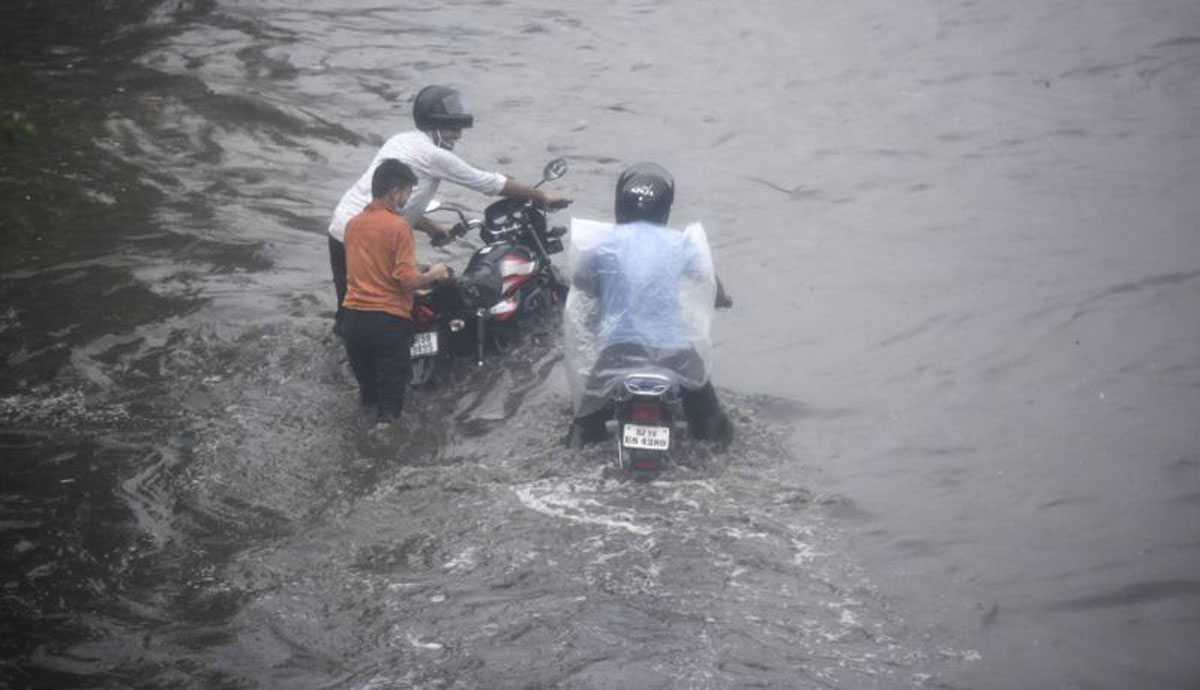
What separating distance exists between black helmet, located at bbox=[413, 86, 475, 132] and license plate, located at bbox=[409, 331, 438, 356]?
152cm

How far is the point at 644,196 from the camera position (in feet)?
25.8

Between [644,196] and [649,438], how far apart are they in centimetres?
147

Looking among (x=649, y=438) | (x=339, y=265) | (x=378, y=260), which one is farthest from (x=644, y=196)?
(x=339, y=265)

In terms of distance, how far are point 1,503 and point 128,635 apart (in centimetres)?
176

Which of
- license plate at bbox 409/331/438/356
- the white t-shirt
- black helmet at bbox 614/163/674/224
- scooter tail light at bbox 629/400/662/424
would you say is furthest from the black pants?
scooter tail light at bbox 629/400/662/424

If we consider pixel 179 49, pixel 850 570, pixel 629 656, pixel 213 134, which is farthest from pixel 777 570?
pixel 179 49

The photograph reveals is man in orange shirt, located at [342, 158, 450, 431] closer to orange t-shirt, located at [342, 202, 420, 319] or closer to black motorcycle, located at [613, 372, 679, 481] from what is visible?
orange t-shirt, located at [342, 202, 420, 319]

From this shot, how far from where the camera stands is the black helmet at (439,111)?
9.27 m

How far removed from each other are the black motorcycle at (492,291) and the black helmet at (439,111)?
2.19 feet

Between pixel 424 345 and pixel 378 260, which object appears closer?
pixel 378 260

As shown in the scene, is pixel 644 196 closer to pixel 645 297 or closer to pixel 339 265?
pixel 645 297

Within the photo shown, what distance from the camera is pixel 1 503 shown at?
761cm

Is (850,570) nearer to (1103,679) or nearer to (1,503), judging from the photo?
(1103,679)

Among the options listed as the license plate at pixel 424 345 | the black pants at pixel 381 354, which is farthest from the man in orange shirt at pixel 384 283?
the license plate at pixel 424 345
